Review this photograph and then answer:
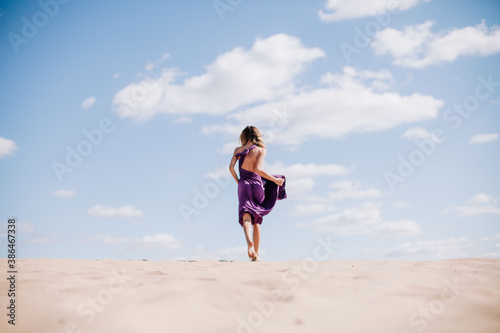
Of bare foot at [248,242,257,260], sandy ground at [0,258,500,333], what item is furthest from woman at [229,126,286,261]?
sandy ground at [0,258,500,333]

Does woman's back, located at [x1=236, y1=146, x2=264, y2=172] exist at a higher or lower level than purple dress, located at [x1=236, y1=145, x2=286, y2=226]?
higher

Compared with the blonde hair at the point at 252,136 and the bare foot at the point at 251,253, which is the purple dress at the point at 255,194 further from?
the bare foot at the point at 251,253

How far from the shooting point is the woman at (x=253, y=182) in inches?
251

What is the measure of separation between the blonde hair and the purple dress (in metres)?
0.16

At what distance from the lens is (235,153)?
6652 millimetres

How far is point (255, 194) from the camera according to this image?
6.60 metres

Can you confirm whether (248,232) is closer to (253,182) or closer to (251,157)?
(253,182)

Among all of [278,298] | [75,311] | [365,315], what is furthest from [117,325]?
[365,315]

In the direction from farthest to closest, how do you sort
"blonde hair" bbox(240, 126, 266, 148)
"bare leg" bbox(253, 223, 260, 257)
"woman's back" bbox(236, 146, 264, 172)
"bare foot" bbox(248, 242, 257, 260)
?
1. "blonde hair" bbox(240, 126, 266, 148)
2. "woman's back" bbox(236, 146, 264, 172)
3. "bare leg" bbox(253, 223, 260, 257)
4. "bare foot" bbox(248, 242, 257, 260)

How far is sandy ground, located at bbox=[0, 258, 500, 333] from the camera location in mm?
2246

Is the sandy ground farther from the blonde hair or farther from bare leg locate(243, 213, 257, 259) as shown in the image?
the blonde hair

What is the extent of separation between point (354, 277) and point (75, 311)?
2117 mm

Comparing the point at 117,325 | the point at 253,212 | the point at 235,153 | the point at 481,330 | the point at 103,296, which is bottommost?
the point at 481,330

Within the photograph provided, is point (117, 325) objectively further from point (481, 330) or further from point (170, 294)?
point (481, 330)
